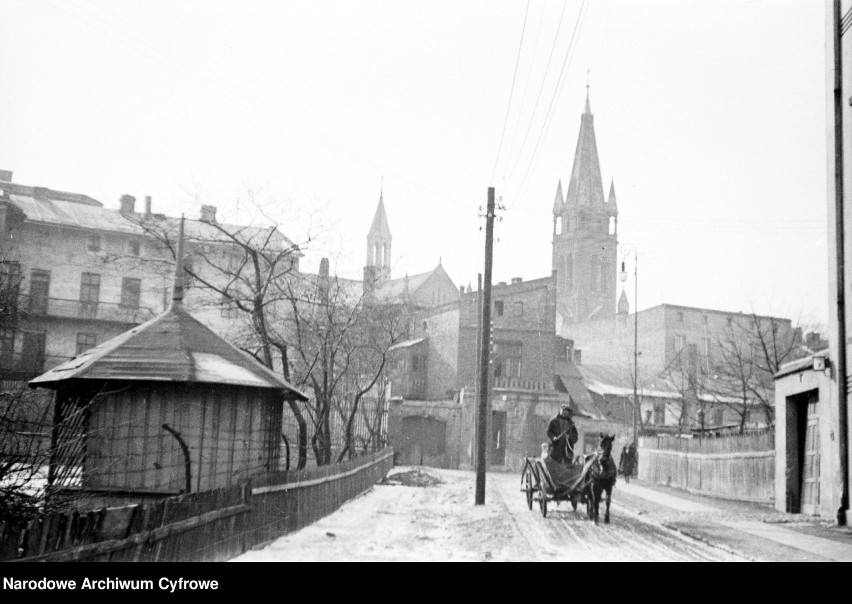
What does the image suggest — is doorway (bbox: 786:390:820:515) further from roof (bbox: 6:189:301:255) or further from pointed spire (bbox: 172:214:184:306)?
roof (bbox: 6:189:301:255)

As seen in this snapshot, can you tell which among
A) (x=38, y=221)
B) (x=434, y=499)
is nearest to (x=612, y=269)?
(x=434, y=499)

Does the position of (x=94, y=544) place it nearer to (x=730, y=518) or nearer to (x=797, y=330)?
(x=730, y=518)

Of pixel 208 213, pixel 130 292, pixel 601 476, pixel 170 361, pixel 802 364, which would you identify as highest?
pixel 208 213

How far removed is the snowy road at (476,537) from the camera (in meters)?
10.0

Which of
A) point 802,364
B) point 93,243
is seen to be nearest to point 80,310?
point 93,243

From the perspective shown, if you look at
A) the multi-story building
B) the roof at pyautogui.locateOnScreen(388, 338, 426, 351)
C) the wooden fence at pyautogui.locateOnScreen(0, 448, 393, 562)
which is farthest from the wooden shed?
the roof at pyautogui.locateOnScreen(388, 338, 426, 351)

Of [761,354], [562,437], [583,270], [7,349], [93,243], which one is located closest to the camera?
[562,437]

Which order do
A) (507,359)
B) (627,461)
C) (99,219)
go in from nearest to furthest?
1. (99,219)
2. (627,461)
3. (507,359)

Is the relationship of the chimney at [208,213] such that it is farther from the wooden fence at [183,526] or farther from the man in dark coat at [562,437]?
the man in dark coat at [562,437]

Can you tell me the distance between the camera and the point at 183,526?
8.52 metres

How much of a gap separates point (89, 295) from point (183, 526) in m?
12.6

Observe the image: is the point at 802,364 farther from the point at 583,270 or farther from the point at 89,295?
the point at 583,270

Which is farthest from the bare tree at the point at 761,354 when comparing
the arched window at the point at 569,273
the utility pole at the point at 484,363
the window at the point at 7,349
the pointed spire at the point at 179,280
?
the arched window at the point at 569,273

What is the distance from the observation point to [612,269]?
97.3 meters
